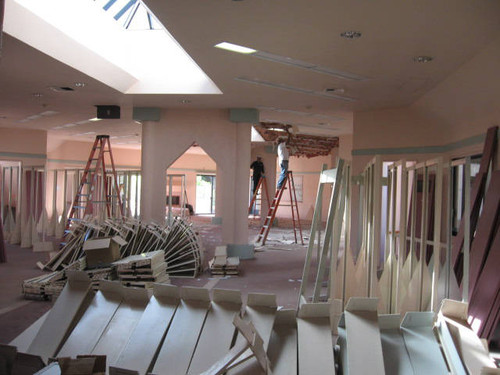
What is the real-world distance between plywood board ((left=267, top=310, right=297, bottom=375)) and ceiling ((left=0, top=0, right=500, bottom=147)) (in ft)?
9.43

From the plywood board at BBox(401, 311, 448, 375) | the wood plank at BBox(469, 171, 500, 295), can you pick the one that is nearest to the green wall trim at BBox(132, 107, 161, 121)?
the wood plank at BBox(469, 171, 500, 295)

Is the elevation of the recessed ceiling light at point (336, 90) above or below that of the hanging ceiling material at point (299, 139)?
below

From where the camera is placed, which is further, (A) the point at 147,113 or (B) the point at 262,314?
(A) the point at 147,113

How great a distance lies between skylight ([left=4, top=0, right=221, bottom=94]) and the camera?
17.1 ft

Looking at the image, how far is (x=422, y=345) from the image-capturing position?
2.05 metres

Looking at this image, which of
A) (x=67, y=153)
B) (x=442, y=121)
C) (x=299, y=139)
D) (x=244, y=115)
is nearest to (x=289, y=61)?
(x=442, y=121)

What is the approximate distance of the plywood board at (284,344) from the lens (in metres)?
1.96

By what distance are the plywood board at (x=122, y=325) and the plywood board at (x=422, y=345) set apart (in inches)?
52.2

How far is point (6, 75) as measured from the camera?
6.86m

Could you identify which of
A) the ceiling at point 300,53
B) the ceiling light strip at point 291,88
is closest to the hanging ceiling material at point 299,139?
the ceiling at point 300,53

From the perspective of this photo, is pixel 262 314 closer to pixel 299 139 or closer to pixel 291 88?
pixel 291 88

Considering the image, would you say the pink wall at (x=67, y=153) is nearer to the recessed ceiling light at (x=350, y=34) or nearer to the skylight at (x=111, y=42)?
the skylight at (x=111, y=42)

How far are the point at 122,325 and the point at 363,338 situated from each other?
1.20m

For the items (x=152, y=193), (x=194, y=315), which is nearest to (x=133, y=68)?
(x=152, y=193)
